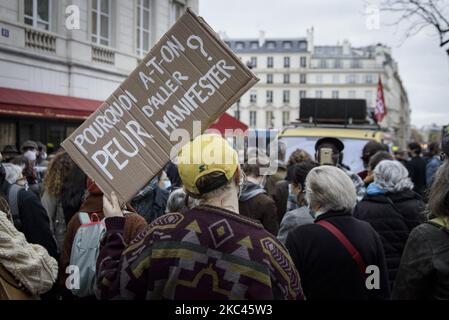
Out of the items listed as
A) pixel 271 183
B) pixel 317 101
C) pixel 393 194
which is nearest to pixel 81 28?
pixel 317 101

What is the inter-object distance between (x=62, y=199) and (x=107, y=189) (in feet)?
7.66

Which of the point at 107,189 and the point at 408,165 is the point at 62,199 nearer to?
the point at 107,189

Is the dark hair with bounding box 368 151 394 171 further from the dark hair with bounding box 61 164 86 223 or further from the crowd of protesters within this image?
the dark hair with bounding box 61 164 86 223

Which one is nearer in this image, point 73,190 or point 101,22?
point 73,190

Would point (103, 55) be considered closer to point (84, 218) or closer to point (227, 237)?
point (84, 218)

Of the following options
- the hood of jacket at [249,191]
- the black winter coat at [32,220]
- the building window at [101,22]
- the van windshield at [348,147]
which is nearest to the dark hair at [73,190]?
the black winter coat at [32,220]

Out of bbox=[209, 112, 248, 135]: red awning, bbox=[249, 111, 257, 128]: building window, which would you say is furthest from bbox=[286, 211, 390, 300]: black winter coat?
bbox=[249, 111, 257, 128]: building window

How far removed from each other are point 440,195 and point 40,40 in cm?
1153

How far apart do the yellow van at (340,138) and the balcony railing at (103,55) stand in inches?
Answer: 279

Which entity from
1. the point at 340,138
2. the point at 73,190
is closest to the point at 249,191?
the point at 73,190

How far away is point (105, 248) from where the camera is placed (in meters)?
2.54

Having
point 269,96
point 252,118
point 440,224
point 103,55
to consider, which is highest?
point 269,96

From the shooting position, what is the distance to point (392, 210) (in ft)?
14.9
